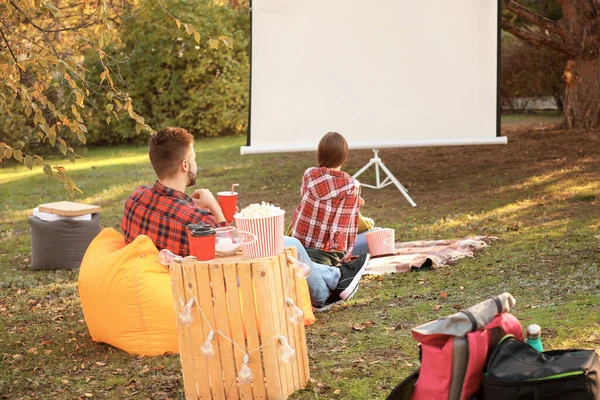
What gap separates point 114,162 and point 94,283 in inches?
368

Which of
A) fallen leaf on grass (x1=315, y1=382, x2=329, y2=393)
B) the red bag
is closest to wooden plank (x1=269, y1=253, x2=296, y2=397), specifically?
fallen leaf on grass (x1=315, y1=382, x2=329, y2=393)

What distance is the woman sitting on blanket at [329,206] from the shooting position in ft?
16.7

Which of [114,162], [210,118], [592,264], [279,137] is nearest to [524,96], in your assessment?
[210,118]

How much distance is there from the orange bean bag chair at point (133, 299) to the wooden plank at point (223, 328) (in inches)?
36.6

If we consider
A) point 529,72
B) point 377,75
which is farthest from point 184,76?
point 377,75

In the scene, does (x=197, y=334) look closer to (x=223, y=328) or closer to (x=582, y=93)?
(x=223, y=328)

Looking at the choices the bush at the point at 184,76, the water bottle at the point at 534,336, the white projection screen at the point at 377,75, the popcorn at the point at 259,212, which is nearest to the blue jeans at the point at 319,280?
the popcorn at the point at 259,212

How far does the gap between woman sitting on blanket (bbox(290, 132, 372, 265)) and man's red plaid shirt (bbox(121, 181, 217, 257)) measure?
1078 mm

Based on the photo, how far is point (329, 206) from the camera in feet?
16.7

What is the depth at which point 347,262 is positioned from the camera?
16.7 feet

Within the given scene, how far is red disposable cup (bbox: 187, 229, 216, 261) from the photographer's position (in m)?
3.31

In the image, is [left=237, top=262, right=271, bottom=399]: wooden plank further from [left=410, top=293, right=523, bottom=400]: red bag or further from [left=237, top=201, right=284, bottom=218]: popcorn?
[left=410, top=293, right=523, bottom=400]: red bag

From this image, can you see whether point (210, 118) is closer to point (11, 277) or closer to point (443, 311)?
point (11, 277)

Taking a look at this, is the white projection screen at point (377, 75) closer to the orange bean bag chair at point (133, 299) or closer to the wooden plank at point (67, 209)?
the wooden plank at point (67, 209)
